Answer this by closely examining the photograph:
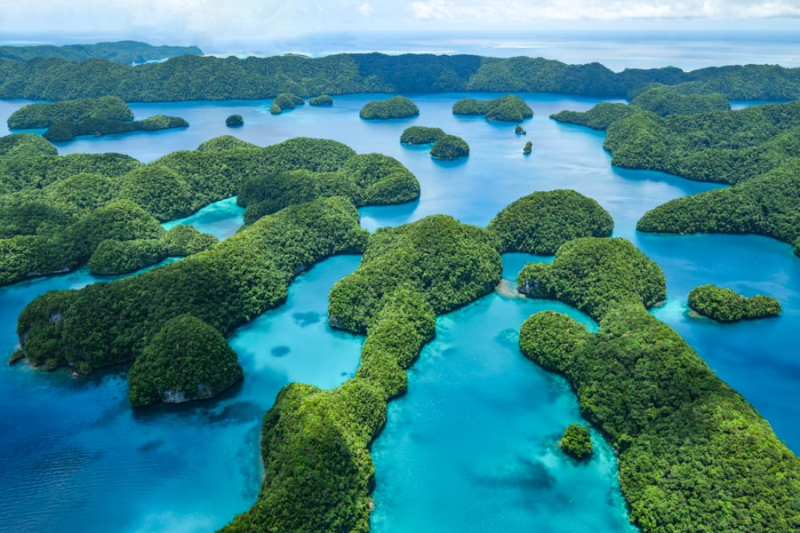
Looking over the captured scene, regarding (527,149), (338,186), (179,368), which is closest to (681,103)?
(527,149)

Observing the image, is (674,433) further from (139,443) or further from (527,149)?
(527,149)

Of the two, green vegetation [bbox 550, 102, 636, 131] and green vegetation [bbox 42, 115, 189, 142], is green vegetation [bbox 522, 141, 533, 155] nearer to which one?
green vegetation [bbox 550, 102, 636, 131]

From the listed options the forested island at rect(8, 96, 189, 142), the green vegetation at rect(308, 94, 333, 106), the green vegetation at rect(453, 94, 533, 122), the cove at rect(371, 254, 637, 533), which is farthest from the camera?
the green vegetation at rect(308, 94, 333, 106)

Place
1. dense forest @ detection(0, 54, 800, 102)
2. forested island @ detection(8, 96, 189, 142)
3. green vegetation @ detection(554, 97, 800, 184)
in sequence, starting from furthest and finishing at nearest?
dense forest @ detection(0, 54, 800, 102)
forested island @ detection(8, 96, 189, 142)
green vegetation @ detection(554, 97, 800, 184)

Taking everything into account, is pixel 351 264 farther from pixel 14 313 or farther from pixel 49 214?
pixel 49 214

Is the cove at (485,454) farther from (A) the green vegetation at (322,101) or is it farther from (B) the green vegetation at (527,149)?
(A) the green vegetation at (322,101)

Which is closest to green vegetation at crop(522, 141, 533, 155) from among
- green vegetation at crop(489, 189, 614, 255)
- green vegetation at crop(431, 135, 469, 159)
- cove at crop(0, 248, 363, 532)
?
green vegetation at crop(431, 135, 469, 159)
